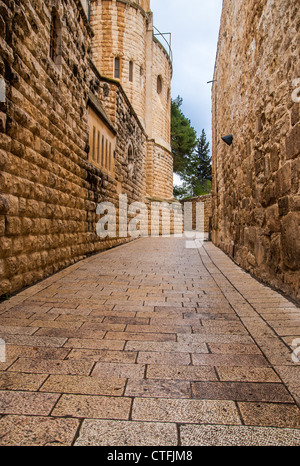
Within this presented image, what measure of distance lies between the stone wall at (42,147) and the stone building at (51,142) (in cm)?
1

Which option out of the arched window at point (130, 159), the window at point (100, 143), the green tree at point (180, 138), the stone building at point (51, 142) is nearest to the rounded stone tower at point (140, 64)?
the arched window at point (130, 159)

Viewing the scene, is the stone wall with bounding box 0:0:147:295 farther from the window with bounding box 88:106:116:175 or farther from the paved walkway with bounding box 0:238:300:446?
the paved walkway with bounding box 0:238:300:446

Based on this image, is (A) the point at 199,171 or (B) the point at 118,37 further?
(A) the point at 199,171

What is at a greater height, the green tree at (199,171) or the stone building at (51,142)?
the green tree at (199,171)

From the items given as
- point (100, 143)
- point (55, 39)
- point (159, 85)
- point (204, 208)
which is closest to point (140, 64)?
point (159, 85)

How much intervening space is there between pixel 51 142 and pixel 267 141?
306 centimetres

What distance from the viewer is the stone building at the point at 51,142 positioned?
3502 millimetres

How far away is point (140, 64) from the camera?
755 inches

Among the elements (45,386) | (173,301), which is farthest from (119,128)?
(45,386)

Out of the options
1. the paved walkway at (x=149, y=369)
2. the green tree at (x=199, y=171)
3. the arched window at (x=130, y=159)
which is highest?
the green tree at (x=199, y=171)

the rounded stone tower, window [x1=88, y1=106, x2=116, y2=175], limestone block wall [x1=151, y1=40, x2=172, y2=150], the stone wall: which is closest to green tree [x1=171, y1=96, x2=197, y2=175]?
limestone block wall [x1=151, y1=40, x2=172, y2=150]

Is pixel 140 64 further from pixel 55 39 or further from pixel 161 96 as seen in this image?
pixel 55 39

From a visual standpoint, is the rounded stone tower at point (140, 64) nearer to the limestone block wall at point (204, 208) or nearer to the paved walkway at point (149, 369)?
the limestone block wall at point (204, 208)
